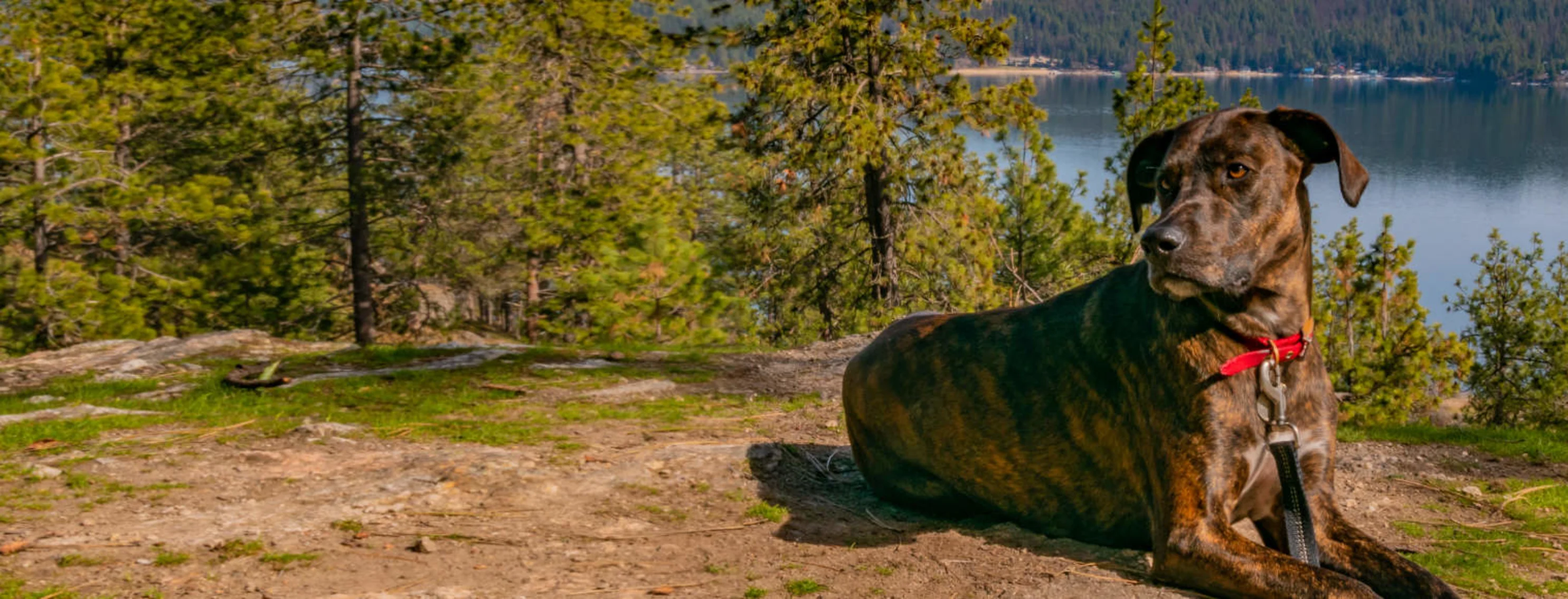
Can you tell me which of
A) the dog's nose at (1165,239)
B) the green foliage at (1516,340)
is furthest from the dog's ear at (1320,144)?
the green foliage at (1516,340)

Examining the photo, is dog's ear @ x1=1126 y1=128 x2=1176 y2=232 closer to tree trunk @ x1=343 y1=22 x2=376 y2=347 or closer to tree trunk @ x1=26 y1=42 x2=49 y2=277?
tree trunk @ x1=26 y1=42 x2=49 y2=277

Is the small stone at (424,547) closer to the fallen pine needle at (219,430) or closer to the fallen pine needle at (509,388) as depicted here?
the fallen pine needle at (219,430)

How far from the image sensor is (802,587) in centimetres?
525

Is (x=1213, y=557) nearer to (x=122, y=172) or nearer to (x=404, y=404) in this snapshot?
(x=404, y=404)

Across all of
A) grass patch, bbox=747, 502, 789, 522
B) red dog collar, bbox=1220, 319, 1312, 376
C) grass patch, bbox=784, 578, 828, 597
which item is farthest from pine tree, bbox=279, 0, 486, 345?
red dog collar, bbox=1220, 319, 1312, 376

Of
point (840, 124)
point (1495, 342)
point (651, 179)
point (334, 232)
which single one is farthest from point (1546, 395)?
point (334, 232)

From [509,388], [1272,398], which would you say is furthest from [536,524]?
[509,388]

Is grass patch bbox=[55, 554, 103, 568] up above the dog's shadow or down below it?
above

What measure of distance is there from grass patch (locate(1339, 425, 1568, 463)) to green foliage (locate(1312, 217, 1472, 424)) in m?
3.05

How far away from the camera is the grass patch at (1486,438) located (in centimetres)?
960

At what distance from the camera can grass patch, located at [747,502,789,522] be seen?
21.5ft

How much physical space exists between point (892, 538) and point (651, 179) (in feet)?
→ 69.9

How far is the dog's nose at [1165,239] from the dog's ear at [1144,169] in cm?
73

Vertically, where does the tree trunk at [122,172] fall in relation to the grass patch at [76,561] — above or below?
above
